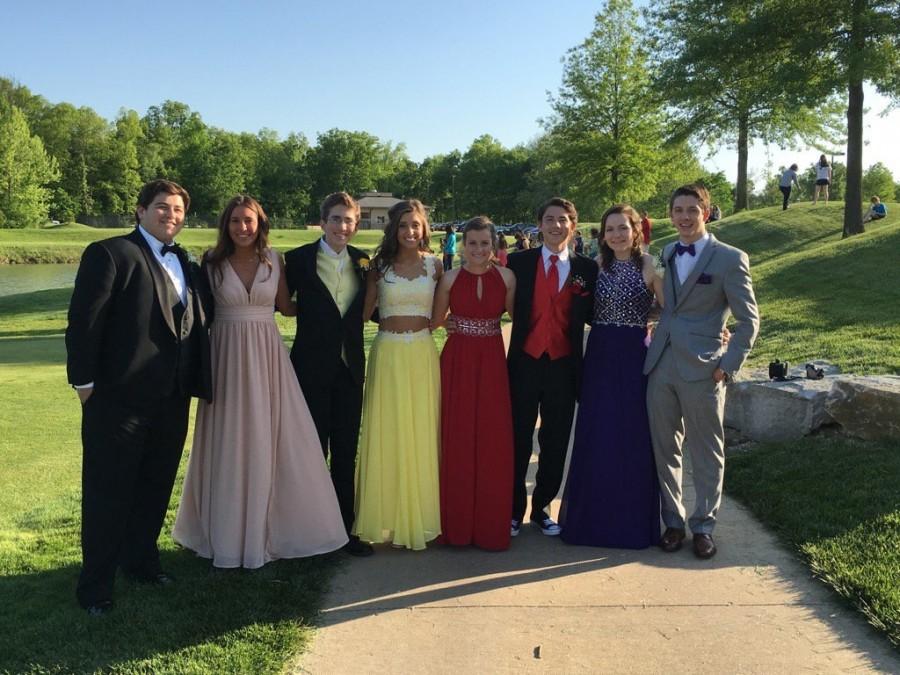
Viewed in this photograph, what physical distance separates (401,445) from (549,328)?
1.16 m

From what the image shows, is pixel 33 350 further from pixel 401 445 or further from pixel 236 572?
pixel 401 445

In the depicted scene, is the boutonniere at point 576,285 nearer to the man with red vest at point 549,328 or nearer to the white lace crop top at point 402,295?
the man with red vest at point 549,328

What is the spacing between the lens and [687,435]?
436cm

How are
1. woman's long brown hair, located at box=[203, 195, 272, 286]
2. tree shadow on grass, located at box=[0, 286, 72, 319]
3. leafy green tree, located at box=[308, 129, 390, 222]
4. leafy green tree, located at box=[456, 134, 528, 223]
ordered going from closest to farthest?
woman's long brown hair, located at box=[203, 195, 272, 286]
tree shadow on grass, located at box=[0, 286, 72, 319]
leafy green tree, located at box=[456, 134, 528, 223]
leafy green tree, located at box=[308, 129, 390, 222]

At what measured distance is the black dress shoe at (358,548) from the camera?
4359 mm

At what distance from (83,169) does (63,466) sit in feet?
278

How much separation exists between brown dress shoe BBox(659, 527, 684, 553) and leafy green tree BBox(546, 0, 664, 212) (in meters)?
29.7

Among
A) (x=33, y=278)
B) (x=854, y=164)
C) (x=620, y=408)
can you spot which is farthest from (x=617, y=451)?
(x=33, y=278)

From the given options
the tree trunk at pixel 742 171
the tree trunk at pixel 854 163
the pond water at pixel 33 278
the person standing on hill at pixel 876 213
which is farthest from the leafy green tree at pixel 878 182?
the pond water at pixel 33 278

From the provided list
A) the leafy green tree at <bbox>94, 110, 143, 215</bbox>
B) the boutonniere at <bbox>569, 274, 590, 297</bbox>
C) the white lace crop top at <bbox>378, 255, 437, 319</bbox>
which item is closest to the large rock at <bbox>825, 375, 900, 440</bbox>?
the boutonniere at <bbox>569, 274, 590, 297</bbox>

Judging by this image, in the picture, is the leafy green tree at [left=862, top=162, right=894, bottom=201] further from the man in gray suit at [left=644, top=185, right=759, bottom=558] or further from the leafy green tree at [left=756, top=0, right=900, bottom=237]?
the man in gray suit at [left=644, top=185, right=759, bottom=558]

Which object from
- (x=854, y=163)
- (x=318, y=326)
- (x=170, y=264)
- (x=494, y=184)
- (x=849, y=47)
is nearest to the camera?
(x=170, y=264)

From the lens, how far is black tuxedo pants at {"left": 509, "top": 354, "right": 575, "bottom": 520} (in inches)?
177

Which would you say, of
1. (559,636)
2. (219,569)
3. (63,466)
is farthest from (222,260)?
(63,466)
